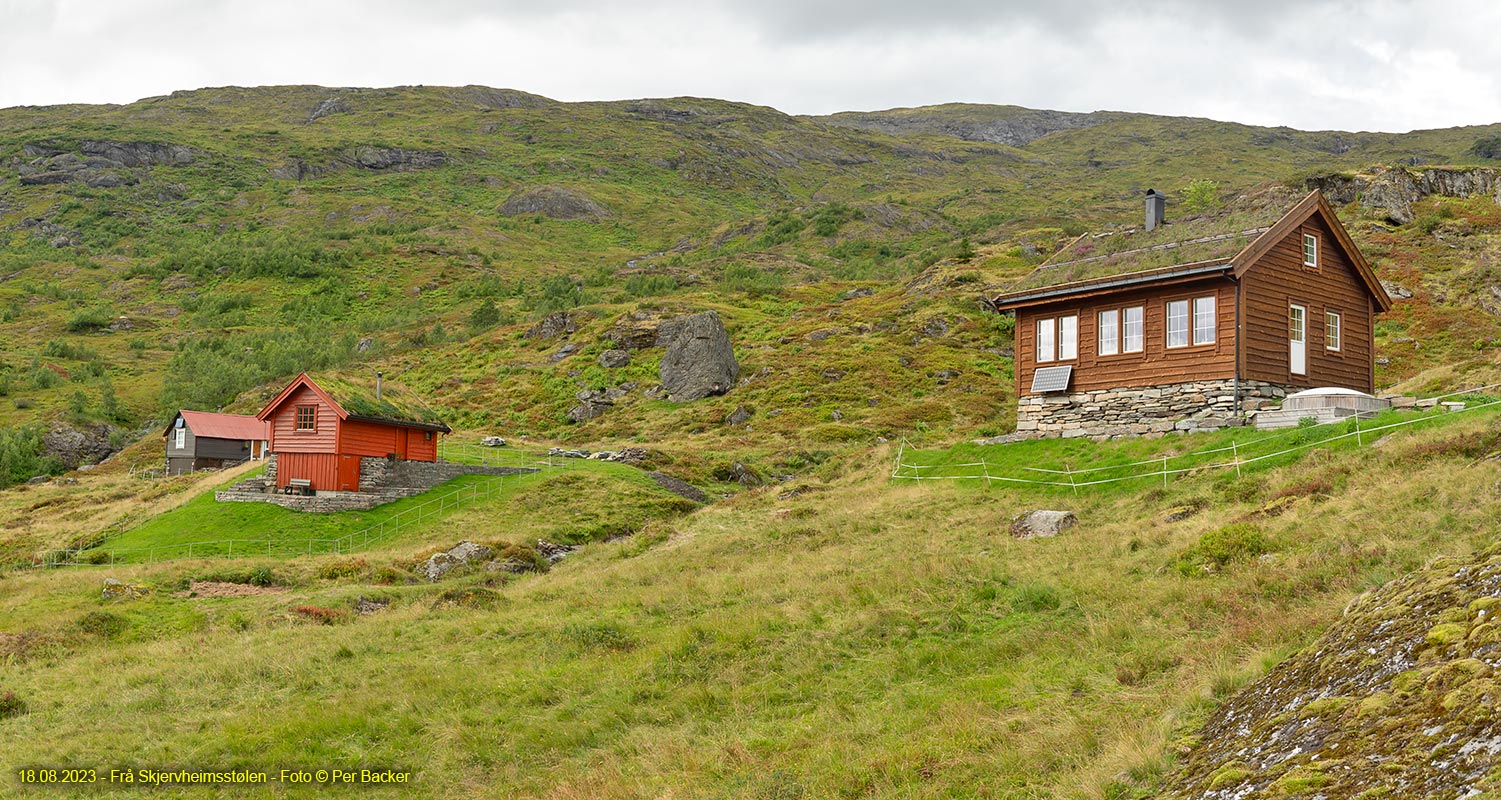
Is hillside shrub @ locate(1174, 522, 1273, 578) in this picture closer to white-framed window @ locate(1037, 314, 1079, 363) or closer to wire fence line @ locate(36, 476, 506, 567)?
white-framed window @ locate(1037, 314, 1079, 363)

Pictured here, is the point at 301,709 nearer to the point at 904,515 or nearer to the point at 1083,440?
the point at 904,515

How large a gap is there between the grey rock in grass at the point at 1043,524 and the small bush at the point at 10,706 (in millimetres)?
21724

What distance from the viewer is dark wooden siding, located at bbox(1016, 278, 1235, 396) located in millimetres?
32844

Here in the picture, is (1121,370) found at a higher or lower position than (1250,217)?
lower

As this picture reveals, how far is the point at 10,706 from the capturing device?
19812 mm

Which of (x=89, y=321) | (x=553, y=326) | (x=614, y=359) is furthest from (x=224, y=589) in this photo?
(x=89, y=321)

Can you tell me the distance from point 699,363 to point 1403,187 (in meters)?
62.3

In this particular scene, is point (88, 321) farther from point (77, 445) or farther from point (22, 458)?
point (22, 458)

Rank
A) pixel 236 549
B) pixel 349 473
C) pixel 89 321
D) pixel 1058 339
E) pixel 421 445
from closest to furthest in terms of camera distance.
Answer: pixel 1058 339 → pixel 236 549 → pixel 349 473 → pixel 421 445 → pixel 89 321

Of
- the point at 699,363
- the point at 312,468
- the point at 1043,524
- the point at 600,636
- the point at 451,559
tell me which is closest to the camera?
the point at 600,636

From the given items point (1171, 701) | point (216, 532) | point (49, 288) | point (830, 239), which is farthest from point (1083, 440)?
point (49, 288)

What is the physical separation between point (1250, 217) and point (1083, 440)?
9.84 meters

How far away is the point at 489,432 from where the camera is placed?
72.3 metres

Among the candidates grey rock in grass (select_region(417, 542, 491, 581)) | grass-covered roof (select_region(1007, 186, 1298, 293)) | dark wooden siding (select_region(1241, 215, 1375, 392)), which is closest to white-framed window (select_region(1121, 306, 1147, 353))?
grass-covered roof (select_region(1007, 186, 1298, 293))
